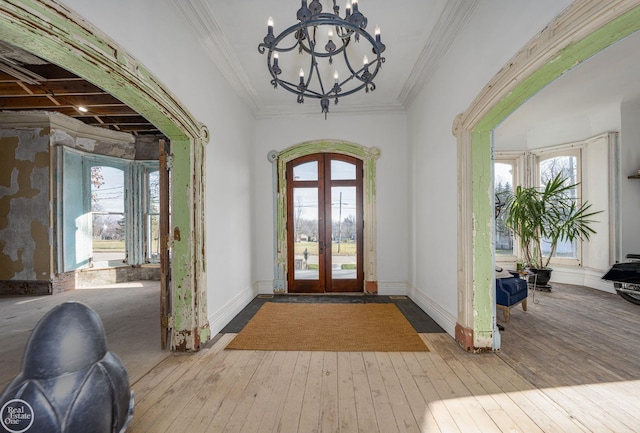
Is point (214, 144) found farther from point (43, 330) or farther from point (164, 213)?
point (43, 330)

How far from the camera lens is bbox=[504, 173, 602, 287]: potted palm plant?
199 inches

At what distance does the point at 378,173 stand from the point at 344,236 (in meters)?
1.31

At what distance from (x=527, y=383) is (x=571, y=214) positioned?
15.7ft

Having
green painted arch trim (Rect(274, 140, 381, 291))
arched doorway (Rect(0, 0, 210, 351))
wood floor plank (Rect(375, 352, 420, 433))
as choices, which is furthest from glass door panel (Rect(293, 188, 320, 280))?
wood floor plank (Rect(375, 352, 420, 433))

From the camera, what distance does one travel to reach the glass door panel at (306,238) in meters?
5.05

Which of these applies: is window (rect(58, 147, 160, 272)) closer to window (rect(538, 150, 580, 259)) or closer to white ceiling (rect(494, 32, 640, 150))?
white ceiling (rect(494, 32, 640, 150))

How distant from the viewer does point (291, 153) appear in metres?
5.02

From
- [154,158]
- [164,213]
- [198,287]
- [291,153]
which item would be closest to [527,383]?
[198,287]

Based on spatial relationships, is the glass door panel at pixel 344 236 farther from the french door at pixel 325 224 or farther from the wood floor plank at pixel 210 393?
the wood floor plank at pixel 210 393

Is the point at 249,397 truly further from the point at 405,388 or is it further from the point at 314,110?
the point at 314,110

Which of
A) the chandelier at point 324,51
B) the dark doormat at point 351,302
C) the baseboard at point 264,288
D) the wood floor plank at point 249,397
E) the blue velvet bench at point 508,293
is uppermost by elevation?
the chandelier at point 324,51

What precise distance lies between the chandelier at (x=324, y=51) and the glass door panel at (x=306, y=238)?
6.44ft

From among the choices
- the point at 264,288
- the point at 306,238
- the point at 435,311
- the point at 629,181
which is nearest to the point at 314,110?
the point at 306,238

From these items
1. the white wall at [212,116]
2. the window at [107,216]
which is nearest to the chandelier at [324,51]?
the white wall at [212,116]
